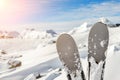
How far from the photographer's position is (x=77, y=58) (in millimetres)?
2729

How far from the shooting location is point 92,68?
2.74m

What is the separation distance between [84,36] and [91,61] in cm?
823

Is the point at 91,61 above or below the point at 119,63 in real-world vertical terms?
above

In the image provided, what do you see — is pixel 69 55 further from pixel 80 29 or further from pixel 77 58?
pixel 80 29

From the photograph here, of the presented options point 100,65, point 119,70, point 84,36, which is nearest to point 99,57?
point 100,65

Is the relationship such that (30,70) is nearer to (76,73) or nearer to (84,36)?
(76,73)

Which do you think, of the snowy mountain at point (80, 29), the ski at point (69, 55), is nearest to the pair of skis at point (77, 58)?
the ski at point (69, 55)

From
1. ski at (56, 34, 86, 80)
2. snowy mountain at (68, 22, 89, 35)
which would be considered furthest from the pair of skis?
snowy mountain at (68, 22, 89, 35)

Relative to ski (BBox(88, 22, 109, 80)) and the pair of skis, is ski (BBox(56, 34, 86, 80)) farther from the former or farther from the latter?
ski (BBox(88, 22, 109, 80))

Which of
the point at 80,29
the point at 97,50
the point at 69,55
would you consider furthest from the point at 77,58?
the point at 80,29

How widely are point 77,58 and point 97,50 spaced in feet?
0.73

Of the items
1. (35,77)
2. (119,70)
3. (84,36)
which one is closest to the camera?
(119,70)

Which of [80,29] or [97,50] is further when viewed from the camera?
[80,29]

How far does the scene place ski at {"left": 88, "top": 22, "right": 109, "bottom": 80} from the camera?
2.69m
